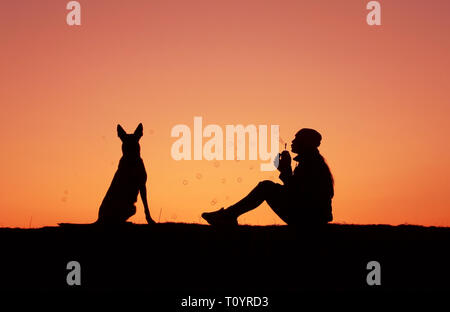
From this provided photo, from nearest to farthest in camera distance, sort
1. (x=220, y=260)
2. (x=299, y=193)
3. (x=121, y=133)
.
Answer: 1. (x=220, y=260)
2. (x=299, y=193)
3. (x=121, y=133)

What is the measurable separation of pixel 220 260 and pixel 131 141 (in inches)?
159

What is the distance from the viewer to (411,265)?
857cm

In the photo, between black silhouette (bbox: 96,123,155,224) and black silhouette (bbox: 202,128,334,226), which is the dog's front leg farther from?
black silhouette (bbox: 202,128,334,226)

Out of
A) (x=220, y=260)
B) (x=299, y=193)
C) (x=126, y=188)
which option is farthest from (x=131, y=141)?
(x=220, y=260)

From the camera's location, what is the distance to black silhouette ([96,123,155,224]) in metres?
10.8

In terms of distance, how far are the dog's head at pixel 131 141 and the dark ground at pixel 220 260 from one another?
1735 millimetres

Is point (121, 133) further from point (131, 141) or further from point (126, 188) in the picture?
point (126, 188)

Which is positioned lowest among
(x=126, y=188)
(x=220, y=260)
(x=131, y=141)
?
(x=220, y=260)

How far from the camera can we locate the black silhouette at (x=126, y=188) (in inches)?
427

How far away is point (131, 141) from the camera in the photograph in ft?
38.3

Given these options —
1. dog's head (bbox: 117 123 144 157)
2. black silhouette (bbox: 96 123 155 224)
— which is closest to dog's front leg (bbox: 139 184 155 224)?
black silhouette (bbox: 96 123 155 224)
